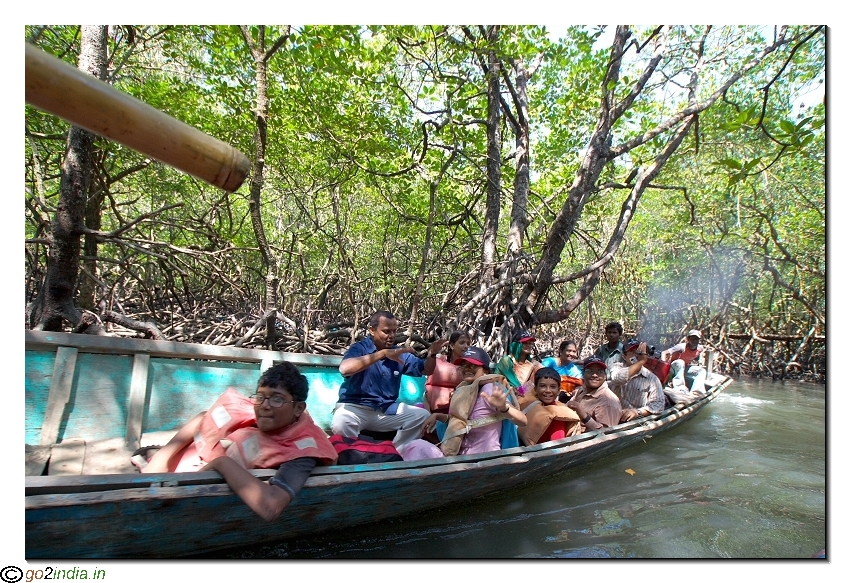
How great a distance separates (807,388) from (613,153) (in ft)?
31.5

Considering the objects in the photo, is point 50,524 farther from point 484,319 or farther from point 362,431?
point 484,319

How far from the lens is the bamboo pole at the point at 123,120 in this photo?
108 centimetres

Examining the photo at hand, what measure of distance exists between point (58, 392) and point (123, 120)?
2254mm

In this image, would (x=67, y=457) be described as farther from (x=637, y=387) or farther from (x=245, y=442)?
(x=637, y=387)

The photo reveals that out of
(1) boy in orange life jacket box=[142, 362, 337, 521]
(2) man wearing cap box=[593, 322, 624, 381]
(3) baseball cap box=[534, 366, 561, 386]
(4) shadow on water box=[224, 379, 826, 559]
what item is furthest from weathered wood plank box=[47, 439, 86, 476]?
(2) man wearing cap box=[593, 322, 624, 381]

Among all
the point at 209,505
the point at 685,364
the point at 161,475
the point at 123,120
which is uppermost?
the point at 123,120

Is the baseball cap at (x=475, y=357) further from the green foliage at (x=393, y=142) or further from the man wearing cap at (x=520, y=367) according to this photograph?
the green foliage at (x=393, y=142)

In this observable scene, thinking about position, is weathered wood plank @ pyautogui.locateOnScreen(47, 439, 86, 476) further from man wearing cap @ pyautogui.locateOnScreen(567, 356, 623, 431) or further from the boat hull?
man wearing cap @ pyautogui.locateOnScreen(567, 356, 623, 431)

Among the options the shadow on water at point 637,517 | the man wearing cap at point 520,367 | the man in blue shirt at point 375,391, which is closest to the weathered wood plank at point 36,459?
the shadow on water at point 637,517

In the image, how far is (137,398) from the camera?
118 inches

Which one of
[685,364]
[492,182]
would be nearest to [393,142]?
[492,182]

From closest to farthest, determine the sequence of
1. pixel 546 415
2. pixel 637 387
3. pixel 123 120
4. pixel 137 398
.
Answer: pixel 123 120, pixel 137 398, pixel 546 415, pixel 637 387

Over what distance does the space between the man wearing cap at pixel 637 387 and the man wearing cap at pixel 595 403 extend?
67 cm

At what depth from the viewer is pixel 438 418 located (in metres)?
3.78
